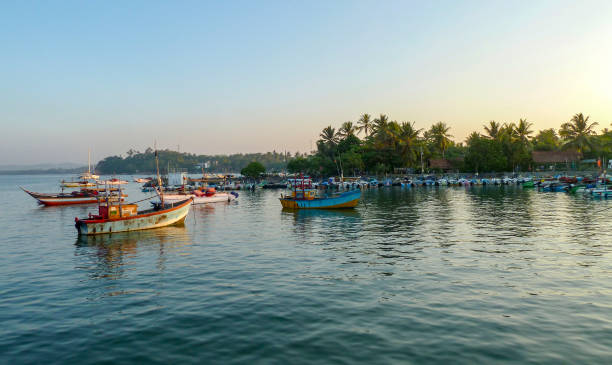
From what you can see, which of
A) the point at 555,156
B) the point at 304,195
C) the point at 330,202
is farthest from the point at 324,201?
the point at 555,156

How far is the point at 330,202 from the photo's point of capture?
5491 centimetres

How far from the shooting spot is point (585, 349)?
1137cm

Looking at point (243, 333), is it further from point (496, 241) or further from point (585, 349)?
point (496, 241)

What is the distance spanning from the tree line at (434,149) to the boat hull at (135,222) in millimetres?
73307

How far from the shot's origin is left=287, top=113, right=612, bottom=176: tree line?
115375mm

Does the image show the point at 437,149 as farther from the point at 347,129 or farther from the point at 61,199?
the point at 61,199

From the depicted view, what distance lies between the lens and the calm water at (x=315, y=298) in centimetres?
1183

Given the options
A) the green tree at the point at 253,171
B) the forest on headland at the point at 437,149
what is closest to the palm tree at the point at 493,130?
the forest on headland at the point at 437,149

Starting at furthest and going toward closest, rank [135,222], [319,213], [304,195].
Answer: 1. [304,195]
2. [319,213]
3. [135,222]

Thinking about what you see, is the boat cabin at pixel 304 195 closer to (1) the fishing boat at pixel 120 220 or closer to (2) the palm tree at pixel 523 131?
(1) the fishing boat at pixel 120 220

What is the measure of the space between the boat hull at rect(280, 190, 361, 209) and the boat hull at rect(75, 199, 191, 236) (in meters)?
18.2

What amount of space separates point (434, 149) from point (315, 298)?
419 feet

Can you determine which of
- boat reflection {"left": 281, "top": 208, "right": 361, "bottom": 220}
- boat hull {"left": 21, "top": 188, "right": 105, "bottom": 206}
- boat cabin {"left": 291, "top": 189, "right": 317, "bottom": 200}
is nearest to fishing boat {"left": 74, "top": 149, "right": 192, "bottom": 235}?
boat reflection {"left": 281, "top": 208, "right": 361, "bottom": 220}

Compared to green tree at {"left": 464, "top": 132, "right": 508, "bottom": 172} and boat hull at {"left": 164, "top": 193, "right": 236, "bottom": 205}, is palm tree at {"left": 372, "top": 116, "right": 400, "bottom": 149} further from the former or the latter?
boat hull at {"left": 164, "top": 193, "right": 236, "bottom": 205}
